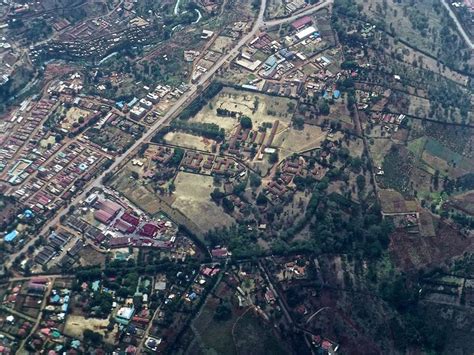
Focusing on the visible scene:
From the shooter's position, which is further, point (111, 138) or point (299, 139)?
point (111, 138)

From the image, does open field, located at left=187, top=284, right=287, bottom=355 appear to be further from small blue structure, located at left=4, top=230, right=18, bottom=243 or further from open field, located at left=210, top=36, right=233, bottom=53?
open field, located at left=210, top=36, right=233, bottom=53

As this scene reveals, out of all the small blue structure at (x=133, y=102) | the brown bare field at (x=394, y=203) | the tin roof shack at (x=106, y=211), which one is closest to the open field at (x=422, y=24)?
the brown bare field at (x=394, y=203)

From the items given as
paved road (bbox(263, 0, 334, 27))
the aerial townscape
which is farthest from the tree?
paved road (bbox(263, 0, 334, 27))

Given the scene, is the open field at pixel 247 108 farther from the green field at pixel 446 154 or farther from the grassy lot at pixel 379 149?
the green field at pixel 446 154

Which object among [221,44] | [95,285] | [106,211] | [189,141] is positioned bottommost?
[95,285]

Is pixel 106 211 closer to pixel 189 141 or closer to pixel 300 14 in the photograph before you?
pixel 189 141

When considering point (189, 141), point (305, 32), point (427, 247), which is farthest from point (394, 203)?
point (305, 32)

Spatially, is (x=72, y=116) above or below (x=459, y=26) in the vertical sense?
below

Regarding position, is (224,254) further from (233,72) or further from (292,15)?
(292,15)

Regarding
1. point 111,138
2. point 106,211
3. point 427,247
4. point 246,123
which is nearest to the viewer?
point 427,247
